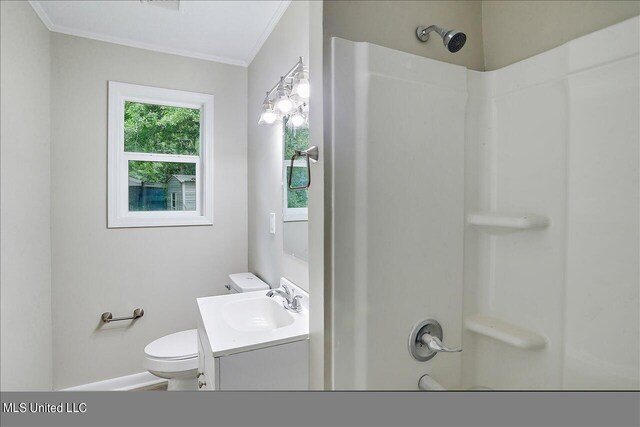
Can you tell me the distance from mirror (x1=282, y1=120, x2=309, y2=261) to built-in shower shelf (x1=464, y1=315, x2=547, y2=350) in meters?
0.63

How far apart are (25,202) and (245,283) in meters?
1.08

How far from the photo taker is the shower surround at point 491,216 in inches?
23.5

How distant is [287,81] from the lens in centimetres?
124

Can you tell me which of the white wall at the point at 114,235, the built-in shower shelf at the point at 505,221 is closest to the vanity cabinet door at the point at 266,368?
the built-in shower shelf at the point at 505,221

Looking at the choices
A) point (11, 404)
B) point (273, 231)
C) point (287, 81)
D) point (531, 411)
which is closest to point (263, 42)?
point (287, 81)

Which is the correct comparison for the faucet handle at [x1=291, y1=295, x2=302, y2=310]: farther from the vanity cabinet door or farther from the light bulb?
the light bulb

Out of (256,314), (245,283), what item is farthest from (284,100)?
(245,283)

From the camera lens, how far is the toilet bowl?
132cm

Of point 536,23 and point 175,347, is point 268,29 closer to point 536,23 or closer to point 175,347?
point 536,23

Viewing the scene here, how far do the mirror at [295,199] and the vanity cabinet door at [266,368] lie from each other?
407 mm

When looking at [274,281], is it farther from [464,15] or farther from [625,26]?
[625,26]

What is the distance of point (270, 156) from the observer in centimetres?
156

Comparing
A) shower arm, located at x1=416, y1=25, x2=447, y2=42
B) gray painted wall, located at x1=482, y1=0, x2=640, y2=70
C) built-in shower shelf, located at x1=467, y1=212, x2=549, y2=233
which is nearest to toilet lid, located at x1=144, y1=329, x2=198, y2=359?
built-in shower shelf, located at x1=467, y1=212, x2=549, y2=233

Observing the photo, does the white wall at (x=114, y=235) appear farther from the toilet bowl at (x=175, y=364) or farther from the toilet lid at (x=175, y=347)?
the toilet bowl at (x=175, y=364)
